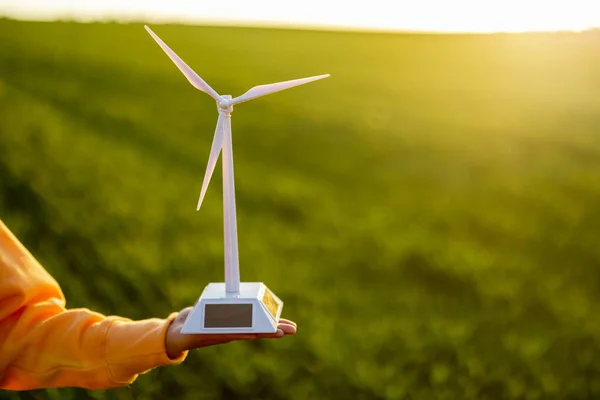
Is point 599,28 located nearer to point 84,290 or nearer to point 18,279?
point 84,290

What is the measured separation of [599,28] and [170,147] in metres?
3.76

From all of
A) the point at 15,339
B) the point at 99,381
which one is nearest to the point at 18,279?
the point at 15,339

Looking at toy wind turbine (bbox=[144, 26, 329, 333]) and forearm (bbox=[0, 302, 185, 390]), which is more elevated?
Answer: toy wind turbine (bbox=[144, 26, 329, 333])

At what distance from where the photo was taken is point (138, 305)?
156 inches

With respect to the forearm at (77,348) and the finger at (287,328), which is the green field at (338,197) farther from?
the finger at (287,328)

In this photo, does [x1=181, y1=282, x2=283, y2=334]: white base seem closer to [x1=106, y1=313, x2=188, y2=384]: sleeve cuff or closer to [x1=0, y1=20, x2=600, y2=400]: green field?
[x1=106, y1=313, x2=188, y2=384]: sleeve cuff

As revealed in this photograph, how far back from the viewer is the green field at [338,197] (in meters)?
3.78

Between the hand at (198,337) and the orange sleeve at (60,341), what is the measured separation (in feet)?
0.06

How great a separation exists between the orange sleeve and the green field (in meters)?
1.85

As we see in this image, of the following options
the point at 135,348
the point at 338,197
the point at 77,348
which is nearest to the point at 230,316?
the point at 135,348

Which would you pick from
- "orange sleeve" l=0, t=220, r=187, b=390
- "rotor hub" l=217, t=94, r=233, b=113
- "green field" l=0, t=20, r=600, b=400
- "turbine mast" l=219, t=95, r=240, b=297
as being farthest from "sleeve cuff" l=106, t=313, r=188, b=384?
"green field" l=0, t=20, r=600, b=400

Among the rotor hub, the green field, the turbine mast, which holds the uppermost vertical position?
the rotor hub

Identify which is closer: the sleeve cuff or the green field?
the sleeve cuff

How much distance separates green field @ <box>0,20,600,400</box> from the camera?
3.78 m
